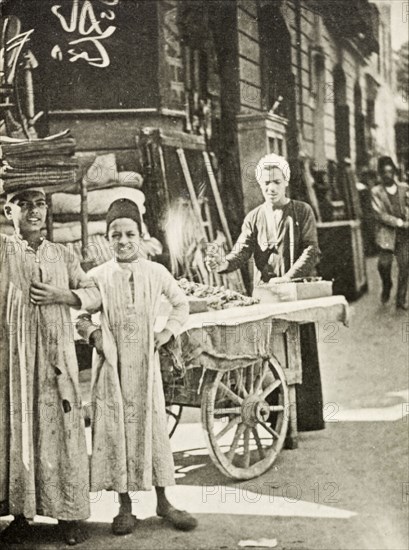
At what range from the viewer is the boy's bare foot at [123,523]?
315 centimetres

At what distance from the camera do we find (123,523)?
315 cm

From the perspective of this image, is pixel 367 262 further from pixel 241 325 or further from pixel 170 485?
pixel 170 485

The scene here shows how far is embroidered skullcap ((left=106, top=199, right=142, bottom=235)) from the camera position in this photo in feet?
10.6

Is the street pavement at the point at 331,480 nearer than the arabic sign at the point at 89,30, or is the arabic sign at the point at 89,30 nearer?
the street pavement at the point at 331,480

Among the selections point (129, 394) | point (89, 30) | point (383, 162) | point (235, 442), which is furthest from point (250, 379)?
point (89, 30)

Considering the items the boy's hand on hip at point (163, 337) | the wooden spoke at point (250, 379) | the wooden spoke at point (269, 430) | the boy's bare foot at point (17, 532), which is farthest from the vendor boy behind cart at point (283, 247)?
the boy's bare foot at point (17, 532)

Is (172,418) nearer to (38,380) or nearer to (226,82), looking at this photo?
(38,380)

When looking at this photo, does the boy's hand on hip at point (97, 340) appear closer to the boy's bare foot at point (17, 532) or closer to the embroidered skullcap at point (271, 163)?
the boy's bare foot at point (17, 532)

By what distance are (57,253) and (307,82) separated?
50.9 inches

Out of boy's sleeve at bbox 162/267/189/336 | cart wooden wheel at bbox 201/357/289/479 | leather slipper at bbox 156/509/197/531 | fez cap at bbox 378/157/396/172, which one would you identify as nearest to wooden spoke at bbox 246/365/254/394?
cart wooden wheel at bbox 201/357/289/479

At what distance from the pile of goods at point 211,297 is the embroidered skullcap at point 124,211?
1.03 ft

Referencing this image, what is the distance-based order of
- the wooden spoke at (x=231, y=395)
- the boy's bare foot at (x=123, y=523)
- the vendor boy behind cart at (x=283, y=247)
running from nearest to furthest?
the boy's bare foot at (x=123, y=523), the wooden spoke at (x=231, y=395), the vendor boy behind cart at (x=283, y=247)

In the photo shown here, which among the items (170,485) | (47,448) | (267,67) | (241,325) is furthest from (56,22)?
(170,485)

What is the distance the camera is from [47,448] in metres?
3.22
